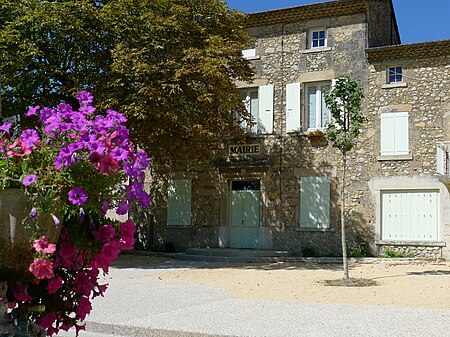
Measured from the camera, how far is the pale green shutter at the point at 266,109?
1764 cm

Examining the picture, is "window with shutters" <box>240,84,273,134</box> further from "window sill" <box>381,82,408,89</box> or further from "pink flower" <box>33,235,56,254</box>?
"pink flower" <box>33,235,56,254</box>

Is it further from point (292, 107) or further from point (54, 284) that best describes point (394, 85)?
point (54, 284)

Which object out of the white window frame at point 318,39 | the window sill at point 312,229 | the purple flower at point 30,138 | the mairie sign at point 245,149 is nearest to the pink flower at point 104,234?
the purple flower at point 30,138

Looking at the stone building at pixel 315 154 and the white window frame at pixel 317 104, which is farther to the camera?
the white window frame at pixel 317 104

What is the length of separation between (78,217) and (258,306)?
5.48 metres

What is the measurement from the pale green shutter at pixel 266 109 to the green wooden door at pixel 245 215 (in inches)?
67.7

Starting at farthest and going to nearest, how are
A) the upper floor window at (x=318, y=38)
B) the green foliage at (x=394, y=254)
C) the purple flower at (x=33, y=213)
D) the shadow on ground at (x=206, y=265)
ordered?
the upper floor window at (x=318, y=38) → the green foliage at (x=394, y=254) → the shadow on ground at (x=206, y=265) → the purple flower at (x=33, y=213)

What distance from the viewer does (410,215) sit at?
51.9 ft

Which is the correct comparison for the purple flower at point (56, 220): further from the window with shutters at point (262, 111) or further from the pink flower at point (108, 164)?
the window with shutters at point (262, 111)

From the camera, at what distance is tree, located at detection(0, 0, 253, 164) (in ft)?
44.5

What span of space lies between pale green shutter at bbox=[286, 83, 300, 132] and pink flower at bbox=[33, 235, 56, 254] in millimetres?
15041

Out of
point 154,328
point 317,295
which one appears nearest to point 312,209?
point 317,295

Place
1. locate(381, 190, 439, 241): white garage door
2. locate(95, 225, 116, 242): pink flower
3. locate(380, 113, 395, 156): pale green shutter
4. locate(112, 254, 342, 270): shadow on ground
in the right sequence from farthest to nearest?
locate(380, 113, 395, 156): pale green shutter < locate(381, 190, 439, 241): white garage door < locate(112, 254, 342, 270): shadow on ground < locate(95, 225, 116, 242): pink flower

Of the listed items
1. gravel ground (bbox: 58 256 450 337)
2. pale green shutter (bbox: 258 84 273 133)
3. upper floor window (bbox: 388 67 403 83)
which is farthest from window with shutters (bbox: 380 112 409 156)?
gravel ground (bbox: 58 256 450 337)
